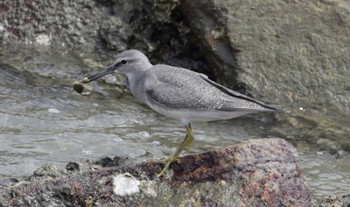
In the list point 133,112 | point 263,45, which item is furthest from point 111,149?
point 263,45

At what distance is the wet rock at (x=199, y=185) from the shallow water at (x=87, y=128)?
4.26 feet

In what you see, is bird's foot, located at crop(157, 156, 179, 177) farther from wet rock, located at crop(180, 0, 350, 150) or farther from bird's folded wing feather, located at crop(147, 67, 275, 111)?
wet rock, located at crop(180, 0, 350, 150)

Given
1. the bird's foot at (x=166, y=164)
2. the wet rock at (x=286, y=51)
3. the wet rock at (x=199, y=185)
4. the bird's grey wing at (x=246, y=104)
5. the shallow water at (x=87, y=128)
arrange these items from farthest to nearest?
1. the wet rock at (x=286, y=51)
2. the shallow water at (x=87, y=128)
3. the bird's grey wing at (x=246, y=104)
4. the bird's foot at (x=166, y=164)
5. the wet rock at (x=199, y=185)

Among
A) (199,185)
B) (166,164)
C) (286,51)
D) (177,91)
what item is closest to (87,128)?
(177,91)

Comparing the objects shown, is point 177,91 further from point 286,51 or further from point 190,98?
point 286,51

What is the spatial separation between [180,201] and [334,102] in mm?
3465

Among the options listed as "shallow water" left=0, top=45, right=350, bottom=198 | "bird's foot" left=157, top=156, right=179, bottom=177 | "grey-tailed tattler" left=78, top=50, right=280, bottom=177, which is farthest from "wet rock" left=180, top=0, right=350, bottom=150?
"bird's foot" left=157, top=156, right=179, bottom=177

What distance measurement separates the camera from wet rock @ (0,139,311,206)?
16.6ft

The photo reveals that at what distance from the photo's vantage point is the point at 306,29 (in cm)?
841

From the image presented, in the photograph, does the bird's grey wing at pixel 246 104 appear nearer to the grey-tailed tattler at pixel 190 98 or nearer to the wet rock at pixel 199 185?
the grey-tailed tattler at pixel 190 98

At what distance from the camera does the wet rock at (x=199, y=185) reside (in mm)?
5062

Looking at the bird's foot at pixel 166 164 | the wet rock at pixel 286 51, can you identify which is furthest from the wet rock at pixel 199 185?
the wet rock at pixel 286 51

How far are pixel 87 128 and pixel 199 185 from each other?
2604 mm

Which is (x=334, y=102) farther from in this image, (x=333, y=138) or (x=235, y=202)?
(x=235, y=202)
